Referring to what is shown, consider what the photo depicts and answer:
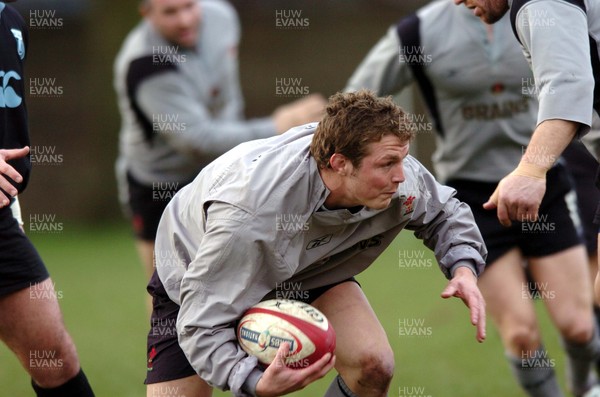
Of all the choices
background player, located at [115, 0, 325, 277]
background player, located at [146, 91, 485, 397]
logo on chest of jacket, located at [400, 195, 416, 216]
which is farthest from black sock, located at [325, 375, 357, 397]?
background player, located at [115, 0, 325, 277]

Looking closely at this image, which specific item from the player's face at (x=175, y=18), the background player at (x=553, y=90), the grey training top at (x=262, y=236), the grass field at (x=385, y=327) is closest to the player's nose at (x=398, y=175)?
the grey training top at (x=262, y=236)

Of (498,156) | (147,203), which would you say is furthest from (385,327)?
(498,156)

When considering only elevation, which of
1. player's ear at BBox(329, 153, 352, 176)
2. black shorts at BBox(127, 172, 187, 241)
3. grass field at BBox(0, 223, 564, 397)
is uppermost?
player's ear at BBox(329, 153, 352, 176)

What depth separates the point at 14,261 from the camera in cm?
453

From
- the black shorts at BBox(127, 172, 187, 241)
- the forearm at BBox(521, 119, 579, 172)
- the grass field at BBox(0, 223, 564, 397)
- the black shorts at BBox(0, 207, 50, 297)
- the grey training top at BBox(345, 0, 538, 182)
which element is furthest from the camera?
the black shorts at BBox(127, 172, 187, 241)

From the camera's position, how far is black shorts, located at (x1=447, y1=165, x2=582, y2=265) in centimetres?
563

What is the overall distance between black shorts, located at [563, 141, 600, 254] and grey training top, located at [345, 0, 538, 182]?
0.83 m

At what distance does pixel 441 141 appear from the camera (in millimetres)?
6016

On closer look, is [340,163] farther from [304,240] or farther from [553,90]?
[553,90]

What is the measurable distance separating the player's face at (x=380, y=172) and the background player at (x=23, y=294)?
1.52 meters

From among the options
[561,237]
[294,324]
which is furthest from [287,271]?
[561,237]

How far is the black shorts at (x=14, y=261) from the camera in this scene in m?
4.49

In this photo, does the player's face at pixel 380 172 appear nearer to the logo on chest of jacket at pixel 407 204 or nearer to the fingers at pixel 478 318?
the logo on chest of jacket at pixel 407 204

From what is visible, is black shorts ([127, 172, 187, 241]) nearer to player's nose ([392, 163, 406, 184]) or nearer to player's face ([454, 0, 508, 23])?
player's face ([454, 0, 508, 23])
